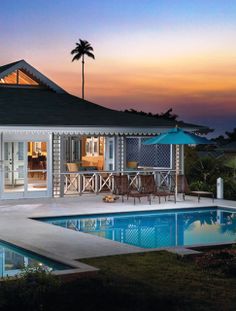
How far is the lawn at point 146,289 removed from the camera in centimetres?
907

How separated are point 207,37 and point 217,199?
374 inches

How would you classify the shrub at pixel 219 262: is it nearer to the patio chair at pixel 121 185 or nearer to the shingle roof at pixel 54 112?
the patio chair at pixel 121 185

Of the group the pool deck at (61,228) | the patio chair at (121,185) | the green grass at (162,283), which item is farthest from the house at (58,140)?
the green grass at (162,283)

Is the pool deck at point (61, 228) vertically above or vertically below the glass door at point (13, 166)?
below

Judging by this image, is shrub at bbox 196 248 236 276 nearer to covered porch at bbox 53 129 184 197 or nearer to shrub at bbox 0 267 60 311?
shrub at bbox 0 267 60 311

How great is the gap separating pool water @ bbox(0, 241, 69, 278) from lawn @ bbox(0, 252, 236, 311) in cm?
76

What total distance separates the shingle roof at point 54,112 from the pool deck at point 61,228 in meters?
2.63

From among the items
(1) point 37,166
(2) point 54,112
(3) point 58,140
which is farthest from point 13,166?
(2) point 54,112

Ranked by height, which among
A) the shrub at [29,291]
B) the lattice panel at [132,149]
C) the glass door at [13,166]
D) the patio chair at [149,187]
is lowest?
the shrub at [29,291]

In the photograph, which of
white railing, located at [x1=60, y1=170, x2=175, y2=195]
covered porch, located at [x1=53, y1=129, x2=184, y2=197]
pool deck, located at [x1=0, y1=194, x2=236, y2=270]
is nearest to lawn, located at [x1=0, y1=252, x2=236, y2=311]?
pool deck, located at [x1=0, y1=194, x2=236, y2=270]

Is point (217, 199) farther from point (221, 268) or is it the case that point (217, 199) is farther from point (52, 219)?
point (221, 268)

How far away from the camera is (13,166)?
Result: 74.2ft

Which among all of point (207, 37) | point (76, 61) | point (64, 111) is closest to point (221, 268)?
point (64, 111)

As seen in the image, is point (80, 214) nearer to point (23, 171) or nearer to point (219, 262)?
point (23, 171)
